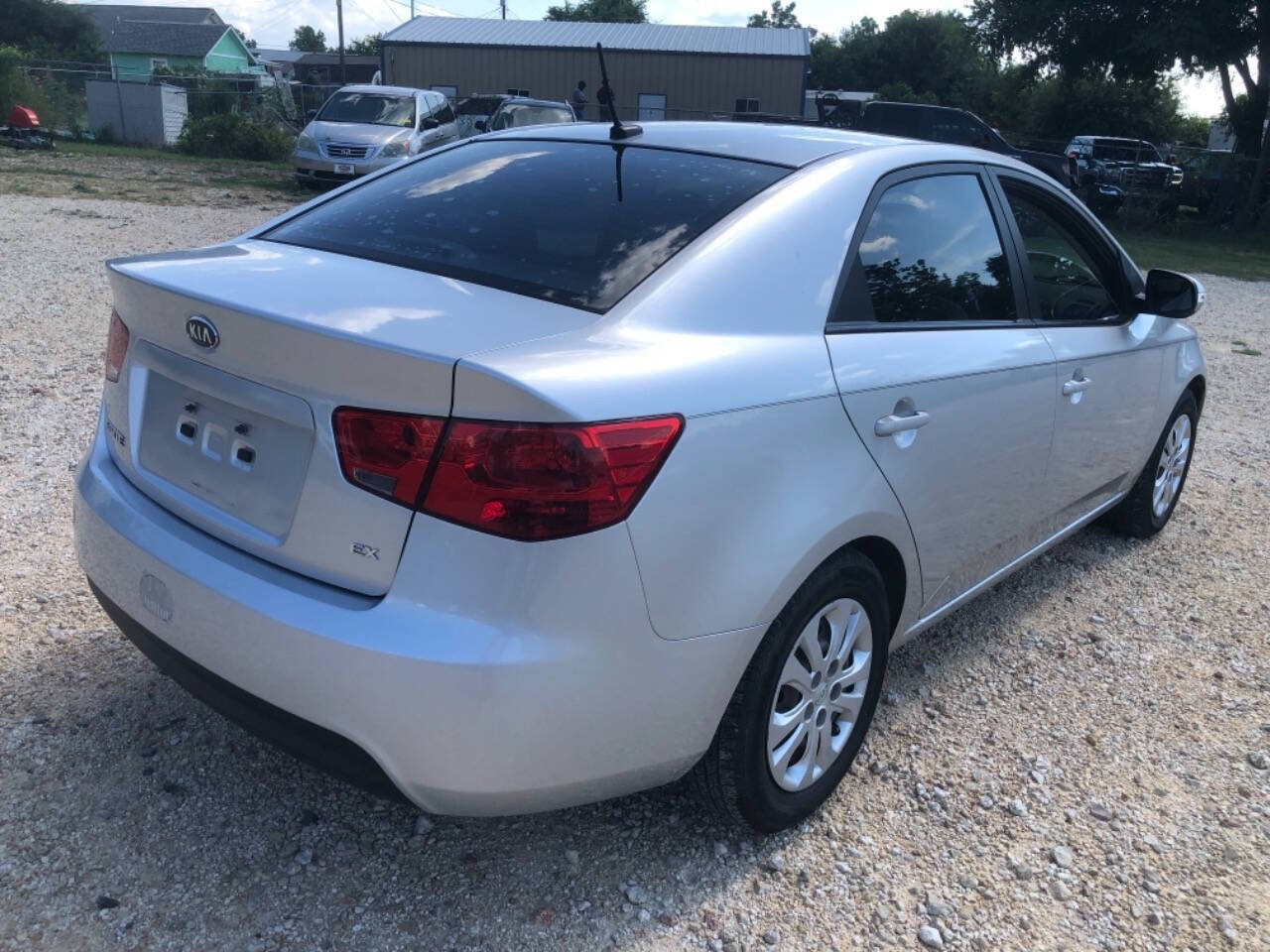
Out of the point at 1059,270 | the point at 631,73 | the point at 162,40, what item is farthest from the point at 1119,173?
the point at 162,40

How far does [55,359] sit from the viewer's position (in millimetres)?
6324

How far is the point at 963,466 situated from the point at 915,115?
14834 millimetres

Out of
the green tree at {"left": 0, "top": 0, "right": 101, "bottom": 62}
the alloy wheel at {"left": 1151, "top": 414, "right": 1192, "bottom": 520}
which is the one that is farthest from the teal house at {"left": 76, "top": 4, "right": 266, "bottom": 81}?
the alloy wheel at {"left": 1151, "top": 414, "right": 1192, "bottom": 520}

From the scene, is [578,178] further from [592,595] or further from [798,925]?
[798,925]

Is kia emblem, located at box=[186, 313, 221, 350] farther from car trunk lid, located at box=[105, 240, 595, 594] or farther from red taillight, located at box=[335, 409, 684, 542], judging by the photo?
red taillight, located at box=[335, 409, 684, 542]

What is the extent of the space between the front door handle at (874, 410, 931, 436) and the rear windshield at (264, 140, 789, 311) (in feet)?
2.04

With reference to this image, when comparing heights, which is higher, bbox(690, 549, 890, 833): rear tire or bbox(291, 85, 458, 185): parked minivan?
bbox(291, 85, 458, 185): parked minivan

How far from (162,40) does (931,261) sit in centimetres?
7412

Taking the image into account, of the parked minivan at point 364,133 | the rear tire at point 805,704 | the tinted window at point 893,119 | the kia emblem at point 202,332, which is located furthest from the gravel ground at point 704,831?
the parked minivan at point 364,133

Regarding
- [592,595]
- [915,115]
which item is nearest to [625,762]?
[592,595]

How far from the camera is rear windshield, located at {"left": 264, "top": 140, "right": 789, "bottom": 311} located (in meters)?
2.46

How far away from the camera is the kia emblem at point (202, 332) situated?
2219 mm

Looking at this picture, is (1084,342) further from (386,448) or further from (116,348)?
(116,348)

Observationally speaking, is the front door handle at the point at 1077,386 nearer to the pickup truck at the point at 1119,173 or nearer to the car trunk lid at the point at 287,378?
the car trunk lid at the point at 287,378
